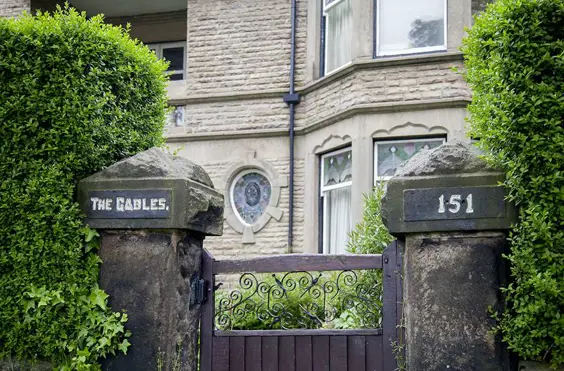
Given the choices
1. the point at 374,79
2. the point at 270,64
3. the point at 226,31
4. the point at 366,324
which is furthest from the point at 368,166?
the point at 366,324

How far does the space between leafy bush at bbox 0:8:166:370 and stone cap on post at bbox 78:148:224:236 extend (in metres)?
0.11

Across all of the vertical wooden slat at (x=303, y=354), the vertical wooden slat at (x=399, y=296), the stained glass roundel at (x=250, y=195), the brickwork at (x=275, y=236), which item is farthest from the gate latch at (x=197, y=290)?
the stained glass roundel at (x=250, y=195)

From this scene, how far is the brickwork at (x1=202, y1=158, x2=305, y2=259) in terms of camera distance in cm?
1284

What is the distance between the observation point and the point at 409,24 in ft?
38.6

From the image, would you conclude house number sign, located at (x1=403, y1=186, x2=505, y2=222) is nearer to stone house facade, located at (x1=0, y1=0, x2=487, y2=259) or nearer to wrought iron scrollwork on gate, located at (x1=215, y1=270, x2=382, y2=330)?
wrought iron scrollwork on gate, located at (x1=215, y1=270, x2=382, y2=330)

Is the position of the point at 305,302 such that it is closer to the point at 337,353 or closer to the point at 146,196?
the point at 337,353

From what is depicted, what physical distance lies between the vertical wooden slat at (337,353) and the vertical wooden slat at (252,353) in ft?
1.58

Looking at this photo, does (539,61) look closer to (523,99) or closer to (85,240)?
(523,99)

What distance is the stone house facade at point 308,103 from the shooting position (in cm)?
1139

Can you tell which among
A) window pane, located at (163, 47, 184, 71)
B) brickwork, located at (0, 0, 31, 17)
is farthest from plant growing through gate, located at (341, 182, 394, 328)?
brickwork, located at (0, 0, 31, 17)

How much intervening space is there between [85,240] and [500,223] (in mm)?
2581

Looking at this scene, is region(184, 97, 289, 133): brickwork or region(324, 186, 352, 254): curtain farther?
region(184, 97, 289, 133): brickwork

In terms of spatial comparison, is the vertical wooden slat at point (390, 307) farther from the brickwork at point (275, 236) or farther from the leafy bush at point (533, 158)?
the brickwork at point (275, 236)

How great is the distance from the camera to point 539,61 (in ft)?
13.8
